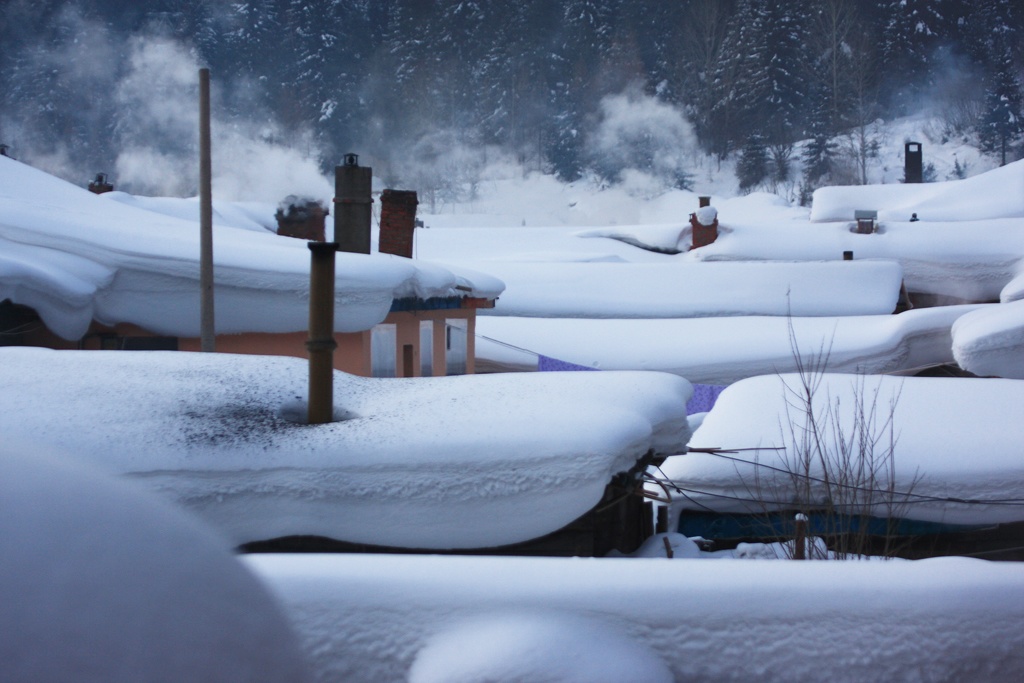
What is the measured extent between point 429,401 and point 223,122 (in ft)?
177

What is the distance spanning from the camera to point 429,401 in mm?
5266

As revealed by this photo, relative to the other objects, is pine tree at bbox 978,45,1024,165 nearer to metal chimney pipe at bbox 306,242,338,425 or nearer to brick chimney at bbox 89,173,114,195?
brick chimney at bbox 89,173,114,195

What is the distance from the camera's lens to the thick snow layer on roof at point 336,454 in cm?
415

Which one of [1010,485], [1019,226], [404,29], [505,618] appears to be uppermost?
[404,29]

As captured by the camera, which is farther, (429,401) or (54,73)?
(54,73)

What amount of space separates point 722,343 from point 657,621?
1612 cm

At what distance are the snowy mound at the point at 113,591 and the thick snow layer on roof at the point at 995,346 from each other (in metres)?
11.9

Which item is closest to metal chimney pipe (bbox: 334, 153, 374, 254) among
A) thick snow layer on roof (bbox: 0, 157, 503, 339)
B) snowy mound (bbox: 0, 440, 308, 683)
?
thick snow layer on roof (bbox: 0, 157, 503, 339)

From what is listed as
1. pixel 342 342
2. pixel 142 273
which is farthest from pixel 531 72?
pixel 142 273

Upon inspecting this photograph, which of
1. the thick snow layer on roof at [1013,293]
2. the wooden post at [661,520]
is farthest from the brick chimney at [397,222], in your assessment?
the thick snow layer on roof at [1013,293]

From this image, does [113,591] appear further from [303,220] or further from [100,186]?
[100,186]

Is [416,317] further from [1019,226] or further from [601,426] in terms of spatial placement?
[1019,226]

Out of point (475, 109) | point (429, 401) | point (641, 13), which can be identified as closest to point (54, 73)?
point (475, 109)

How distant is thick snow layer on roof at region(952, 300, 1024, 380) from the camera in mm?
11719
